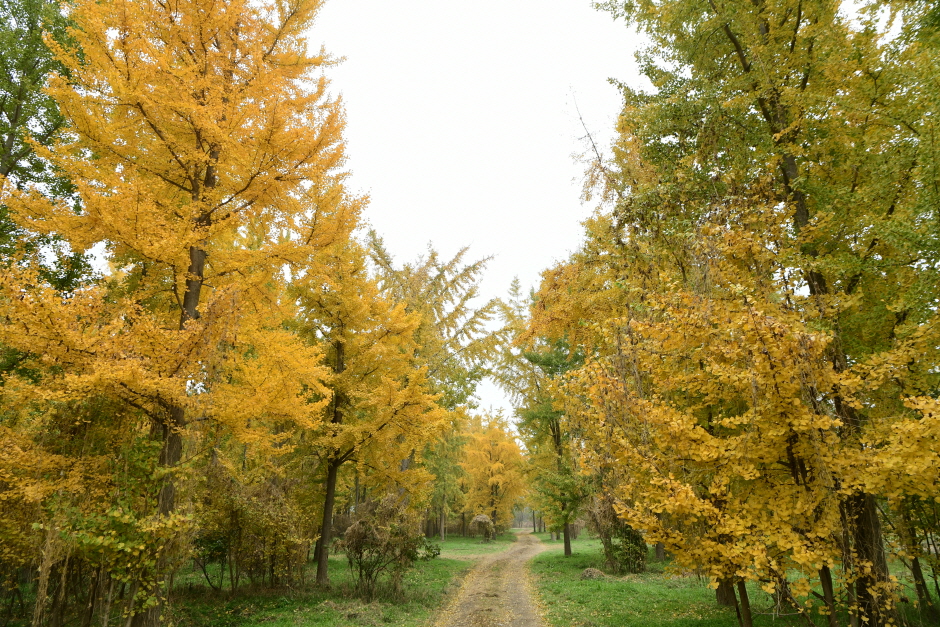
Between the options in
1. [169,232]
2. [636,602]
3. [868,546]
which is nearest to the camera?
[868,546]

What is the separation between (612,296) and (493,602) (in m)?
8.20

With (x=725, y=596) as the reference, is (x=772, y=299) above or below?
above

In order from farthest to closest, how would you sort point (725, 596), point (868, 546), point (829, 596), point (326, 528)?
point (326, 528), point (725, 596), point (868, 546), point (829, 596)

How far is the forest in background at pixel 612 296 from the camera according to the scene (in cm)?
411

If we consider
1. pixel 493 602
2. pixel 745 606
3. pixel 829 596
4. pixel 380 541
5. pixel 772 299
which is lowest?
pixel 493 602

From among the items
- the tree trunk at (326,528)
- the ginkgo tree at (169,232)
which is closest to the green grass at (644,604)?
Result: the tree trunk at (326,528)

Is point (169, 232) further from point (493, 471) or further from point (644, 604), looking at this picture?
point (493, 471)

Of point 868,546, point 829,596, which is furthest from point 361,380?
point 868,546

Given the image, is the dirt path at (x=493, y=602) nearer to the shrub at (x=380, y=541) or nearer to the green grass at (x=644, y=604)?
the green grass at (x=644, y=604)

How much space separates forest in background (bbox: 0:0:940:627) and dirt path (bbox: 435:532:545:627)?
262 centimetres

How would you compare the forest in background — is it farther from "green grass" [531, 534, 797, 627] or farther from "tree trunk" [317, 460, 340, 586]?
"green grass" [531, 534, 797, 627]

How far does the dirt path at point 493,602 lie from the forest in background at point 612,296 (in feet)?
8.59

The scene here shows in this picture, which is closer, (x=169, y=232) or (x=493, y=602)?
(x=169, y=232)

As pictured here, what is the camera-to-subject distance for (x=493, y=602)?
10234 millimetres
